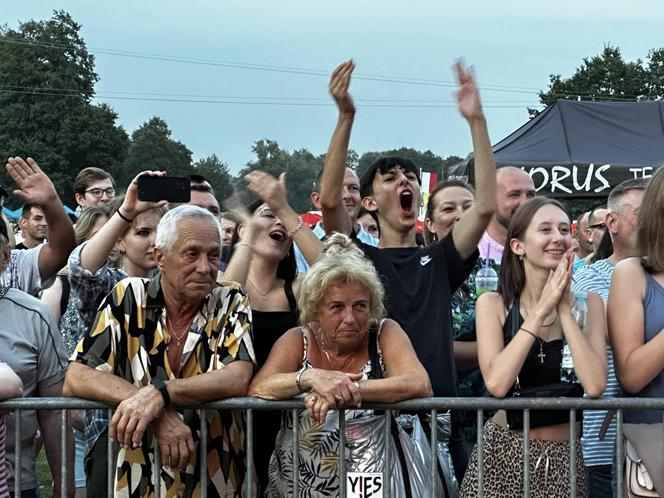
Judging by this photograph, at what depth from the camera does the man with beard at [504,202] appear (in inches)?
240

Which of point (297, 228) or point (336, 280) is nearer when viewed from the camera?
point (336, 280)

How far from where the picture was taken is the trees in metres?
68.1

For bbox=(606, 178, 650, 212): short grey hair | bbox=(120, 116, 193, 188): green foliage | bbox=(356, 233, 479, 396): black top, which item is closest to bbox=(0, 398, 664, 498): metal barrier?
bbox=(356, 233, 479, 396): black top

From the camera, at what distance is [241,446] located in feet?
14.2

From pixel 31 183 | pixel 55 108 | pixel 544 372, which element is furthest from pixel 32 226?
pixel 55 108

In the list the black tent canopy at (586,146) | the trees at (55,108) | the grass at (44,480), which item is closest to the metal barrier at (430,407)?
the grass at (44,480)

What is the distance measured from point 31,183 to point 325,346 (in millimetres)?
1715

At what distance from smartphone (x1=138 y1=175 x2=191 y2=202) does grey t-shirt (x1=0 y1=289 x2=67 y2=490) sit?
2.24 feet

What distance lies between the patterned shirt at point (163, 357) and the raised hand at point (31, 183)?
3.26 ft

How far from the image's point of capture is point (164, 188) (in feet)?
15.3

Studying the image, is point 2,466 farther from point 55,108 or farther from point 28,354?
point 55,108

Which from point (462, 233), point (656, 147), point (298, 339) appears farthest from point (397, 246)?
point (656, 147)

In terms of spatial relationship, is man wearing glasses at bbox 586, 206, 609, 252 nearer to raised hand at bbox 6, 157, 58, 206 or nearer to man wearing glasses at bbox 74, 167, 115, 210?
man wearing glasses at bbox 74, 167, 115, 210

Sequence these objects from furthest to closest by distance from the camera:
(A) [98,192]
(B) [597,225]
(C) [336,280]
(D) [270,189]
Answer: (B) [597,225]
(A) [98,192]
(D) [270,189]
(C) [336,280]
